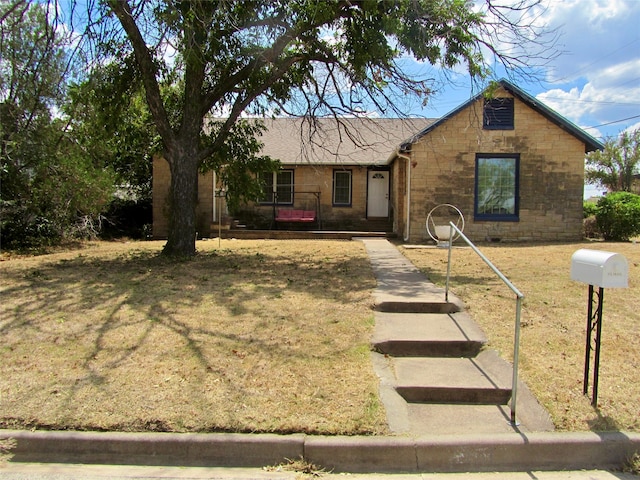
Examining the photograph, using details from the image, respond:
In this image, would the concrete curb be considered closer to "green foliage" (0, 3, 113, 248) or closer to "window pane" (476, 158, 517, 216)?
"green foliage" (0, 3, 113, 248)

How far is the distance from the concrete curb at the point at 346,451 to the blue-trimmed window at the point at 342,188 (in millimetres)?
17148

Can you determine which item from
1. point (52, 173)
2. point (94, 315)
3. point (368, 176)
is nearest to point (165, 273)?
point (94, 315)

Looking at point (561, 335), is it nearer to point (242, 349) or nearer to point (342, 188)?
point (242, 349)

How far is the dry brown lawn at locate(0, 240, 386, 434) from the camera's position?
3.81m

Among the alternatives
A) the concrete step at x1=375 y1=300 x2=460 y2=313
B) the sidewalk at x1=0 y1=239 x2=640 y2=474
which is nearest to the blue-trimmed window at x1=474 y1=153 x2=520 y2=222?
the concrete step at x1=375 y1=300 x2=460 y2=313

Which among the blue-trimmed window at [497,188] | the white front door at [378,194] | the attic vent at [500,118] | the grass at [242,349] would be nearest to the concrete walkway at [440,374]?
the grass at [242,349]

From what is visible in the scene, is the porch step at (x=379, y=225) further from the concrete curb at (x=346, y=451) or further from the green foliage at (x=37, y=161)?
the concrete curb at (x=346, y=451)

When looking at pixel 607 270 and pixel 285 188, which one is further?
pixel 285 188

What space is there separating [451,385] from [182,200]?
7.73m

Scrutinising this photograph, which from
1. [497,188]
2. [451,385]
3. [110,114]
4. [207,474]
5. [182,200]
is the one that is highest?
[110,114]

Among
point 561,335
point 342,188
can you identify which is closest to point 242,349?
point 561,335

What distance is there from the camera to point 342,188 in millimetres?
20578

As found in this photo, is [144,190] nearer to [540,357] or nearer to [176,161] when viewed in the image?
[176,161]

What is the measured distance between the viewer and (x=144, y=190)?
69.4 feet
